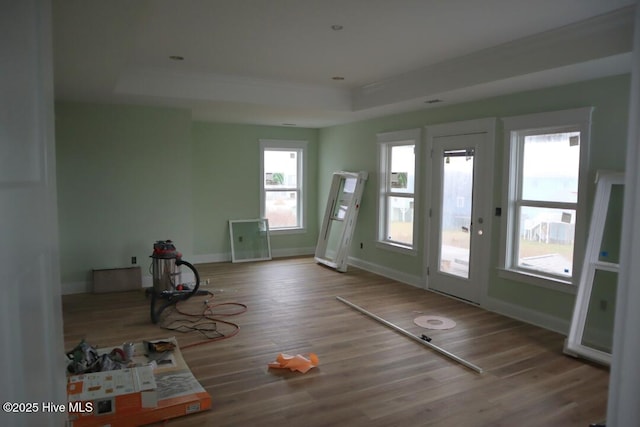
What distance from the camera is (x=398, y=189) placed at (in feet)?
21.8

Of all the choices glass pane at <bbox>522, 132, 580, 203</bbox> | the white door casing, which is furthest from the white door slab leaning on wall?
the white door casing

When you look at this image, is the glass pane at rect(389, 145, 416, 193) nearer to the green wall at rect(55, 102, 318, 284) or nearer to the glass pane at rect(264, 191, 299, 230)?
the glass pane at rect(264, 191, 299, 230)

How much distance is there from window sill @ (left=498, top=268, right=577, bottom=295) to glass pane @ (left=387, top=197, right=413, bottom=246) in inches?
68.0

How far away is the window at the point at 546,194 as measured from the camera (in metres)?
4.17

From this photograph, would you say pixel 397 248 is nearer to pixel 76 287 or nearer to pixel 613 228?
pixel 613 228

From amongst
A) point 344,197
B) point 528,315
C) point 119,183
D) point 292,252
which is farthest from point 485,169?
point 119,183

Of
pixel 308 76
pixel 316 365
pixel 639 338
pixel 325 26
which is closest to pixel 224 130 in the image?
pixel 308 76

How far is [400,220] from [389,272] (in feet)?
2.67

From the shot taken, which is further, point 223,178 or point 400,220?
point 223,178

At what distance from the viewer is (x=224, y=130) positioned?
7.64 m

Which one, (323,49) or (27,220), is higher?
(323,49)

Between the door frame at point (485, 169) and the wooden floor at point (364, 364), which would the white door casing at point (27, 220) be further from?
the door frame at point (485, 169)

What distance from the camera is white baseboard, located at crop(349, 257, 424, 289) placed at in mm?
6195

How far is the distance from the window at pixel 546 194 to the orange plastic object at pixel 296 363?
254 centimetres
